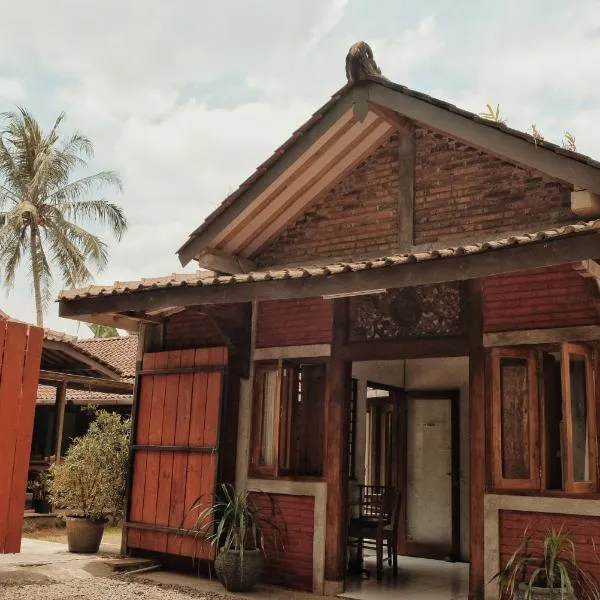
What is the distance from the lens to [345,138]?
7.85 m

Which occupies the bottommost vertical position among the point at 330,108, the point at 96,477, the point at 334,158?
the point at 96,477

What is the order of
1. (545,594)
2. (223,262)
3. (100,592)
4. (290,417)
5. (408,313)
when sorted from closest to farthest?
(545,594) → (100,592) → (408,313) → (290,417) → (223,262)

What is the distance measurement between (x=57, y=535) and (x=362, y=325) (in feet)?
23.7

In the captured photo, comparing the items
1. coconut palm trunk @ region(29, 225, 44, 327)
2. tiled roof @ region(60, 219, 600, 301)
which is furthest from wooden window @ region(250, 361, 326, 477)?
coconut palm trunk @ region(29, 225, 44, 327)

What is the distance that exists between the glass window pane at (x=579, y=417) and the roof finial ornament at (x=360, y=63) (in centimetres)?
340

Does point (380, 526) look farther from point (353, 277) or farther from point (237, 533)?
point (353, 277)

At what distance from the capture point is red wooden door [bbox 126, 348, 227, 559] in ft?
26.0

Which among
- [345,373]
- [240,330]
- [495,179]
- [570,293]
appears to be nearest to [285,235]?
[240,330]

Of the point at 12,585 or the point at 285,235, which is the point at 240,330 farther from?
the point at 12,585

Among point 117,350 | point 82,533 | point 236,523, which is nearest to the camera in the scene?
point 236,523

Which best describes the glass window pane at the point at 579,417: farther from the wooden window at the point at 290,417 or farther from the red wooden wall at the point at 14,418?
the red wooden wall at the point at 14,418

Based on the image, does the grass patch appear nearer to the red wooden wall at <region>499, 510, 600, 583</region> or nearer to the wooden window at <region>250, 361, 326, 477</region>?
the wooden window at <region>250, 361, 326, 477</region>

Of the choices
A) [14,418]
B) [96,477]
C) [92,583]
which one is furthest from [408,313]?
[96,477]

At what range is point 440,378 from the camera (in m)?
10.1
